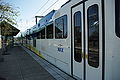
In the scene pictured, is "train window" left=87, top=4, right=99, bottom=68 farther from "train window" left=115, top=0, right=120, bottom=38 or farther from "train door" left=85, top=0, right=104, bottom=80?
"train window" left=115, top=0, right=120, bottom=38

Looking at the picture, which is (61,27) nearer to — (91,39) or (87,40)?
(87,40)

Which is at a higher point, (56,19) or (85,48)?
(56,19)

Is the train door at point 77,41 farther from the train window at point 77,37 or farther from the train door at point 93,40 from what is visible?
the train door at point 93,40

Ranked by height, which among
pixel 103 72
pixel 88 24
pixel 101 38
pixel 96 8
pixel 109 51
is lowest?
pixel 103 72

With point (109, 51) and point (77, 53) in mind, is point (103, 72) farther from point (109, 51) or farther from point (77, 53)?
point (77, 53)

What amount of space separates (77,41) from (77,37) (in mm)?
134

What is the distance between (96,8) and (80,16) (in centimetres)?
111

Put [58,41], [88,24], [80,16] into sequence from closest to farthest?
1. [88,24]
2. [80,16]
3. [58,41]

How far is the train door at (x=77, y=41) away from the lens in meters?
6.06

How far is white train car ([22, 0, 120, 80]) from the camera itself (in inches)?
178

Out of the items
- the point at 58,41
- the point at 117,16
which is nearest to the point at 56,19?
the point at 58,41

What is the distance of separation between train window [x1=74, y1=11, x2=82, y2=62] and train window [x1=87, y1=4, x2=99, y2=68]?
68cm

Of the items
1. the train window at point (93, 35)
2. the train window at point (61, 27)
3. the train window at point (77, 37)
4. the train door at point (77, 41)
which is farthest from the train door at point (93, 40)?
the train window at point (61, 27)

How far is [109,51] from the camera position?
4523mm
